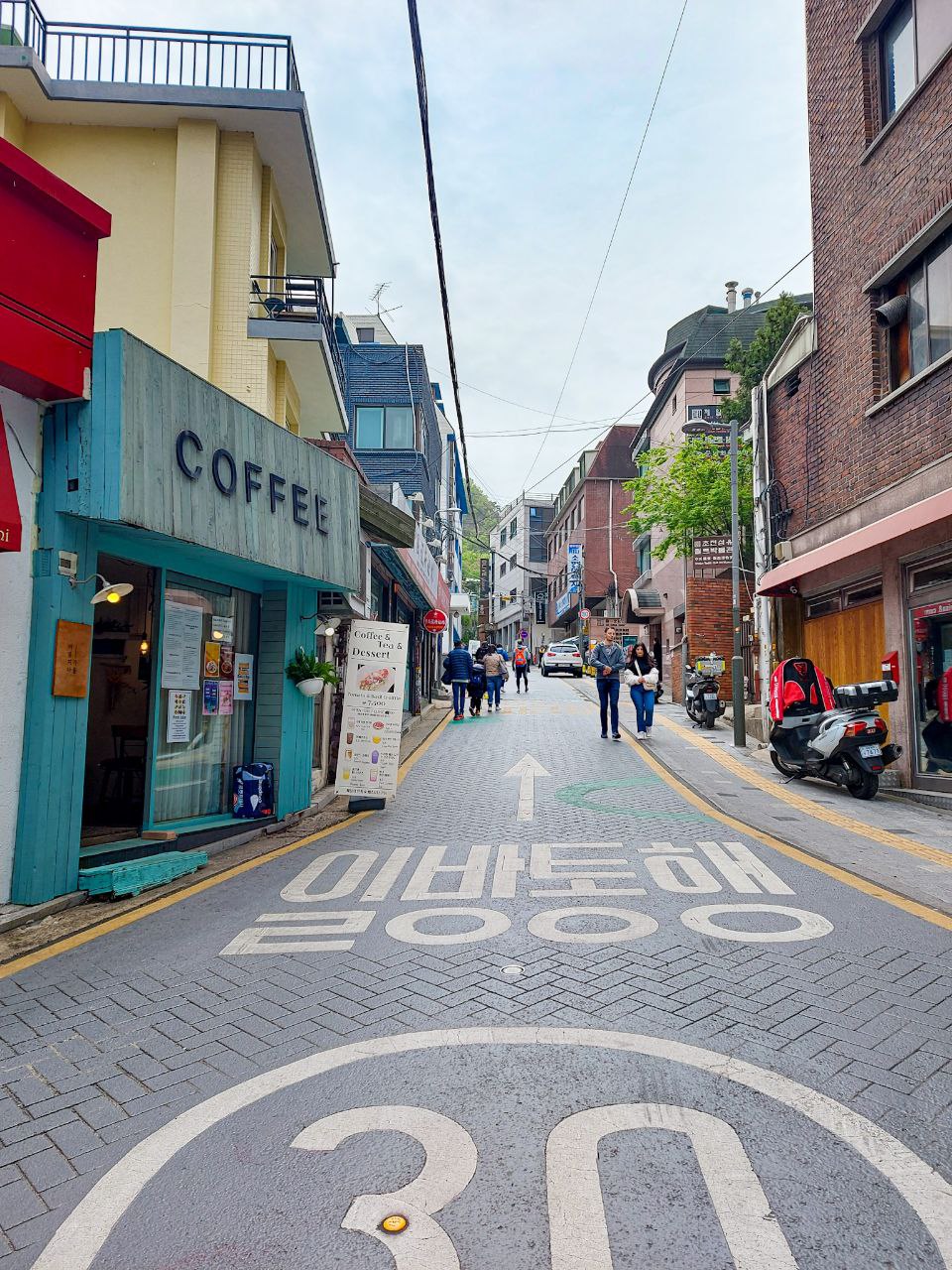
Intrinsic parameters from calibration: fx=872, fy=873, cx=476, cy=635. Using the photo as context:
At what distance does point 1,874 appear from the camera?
5.79 m

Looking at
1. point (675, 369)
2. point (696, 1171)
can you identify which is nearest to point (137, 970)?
point (696, 1171)

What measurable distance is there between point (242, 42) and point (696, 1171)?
13.9 meters

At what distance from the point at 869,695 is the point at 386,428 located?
72.1ft

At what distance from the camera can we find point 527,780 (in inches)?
451

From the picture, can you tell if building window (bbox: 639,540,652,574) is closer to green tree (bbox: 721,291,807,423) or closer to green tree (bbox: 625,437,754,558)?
green tree (bbox: 625,437,754,558)

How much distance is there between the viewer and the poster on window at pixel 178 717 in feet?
26.4

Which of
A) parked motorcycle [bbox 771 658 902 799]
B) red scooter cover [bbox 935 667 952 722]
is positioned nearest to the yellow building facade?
parked motorcycle [bbox 771 658 902 799]

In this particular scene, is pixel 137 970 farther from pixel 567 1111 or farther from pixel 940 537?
pixel 940 537

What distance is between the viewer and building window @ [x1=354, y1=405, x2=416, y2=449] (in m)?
29.4

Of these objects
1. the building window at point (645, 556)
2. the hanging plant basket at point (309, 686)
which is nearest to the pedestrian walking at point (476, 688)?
the hanging plant basket at point (309, 686)

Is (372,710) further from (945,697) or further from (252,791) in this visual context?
(945,697)

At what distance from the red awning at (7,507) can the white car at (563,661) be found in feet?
118

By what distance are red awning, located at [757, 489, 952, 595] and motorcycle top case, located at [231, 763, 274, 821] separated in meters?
7.29

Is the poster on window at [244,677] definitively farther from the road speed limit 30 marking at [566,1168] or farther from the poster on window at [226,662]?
the road speed limit 30 marking at [566,1168]
